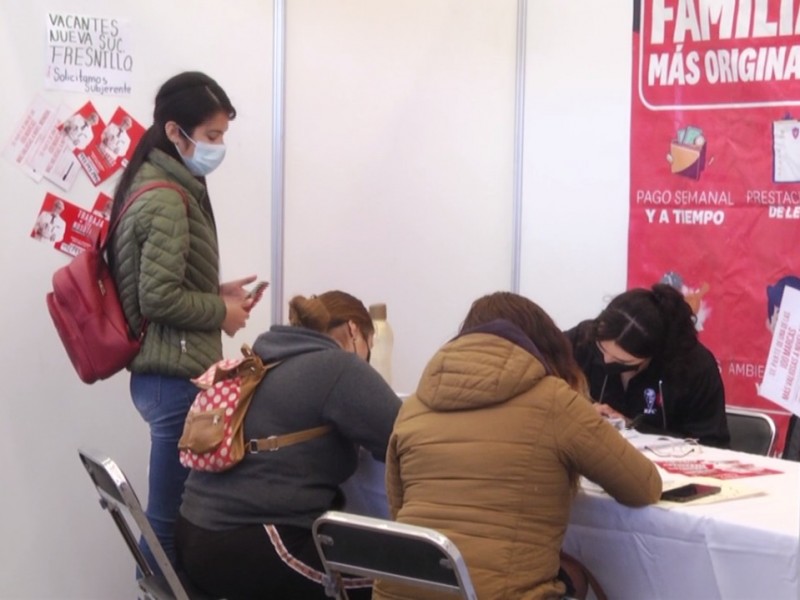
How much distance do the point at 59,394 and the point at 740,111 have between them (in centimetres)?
220

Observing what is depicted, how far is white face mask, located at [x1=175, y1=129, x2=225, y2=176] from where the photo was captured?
2.68 meters

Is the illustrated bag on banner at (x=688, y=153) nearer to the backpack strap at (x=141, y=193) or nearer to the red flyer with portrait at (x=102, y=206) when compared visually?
the backpack strap at (x=141, y=193)

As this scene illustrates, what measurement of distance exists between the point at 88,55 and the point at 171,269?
938 millimetres

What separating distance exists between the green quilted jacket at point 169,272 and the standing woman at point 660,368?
3.32ft

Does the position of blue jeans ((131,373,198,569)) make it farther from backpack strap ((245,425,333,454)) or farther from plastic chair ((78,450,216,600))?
backpack strap ((245,425,333,454))

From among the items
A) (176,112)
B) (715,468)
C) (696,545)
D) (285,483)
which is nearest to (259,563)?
(285,483)

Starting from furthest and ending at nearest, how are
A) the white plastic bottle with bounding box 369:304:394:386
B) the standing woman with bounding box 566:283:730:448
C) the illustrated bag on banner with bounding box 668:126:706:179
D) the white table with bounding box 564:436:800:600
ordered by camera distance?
the illustrated bag on banner with bounding box 668:126:706:179 < the white plastic bottle with bounding box 369:304:394:386 < the standing woman with bounding box 566:283:730:448 < the white table with bounding box 564:436:800:600

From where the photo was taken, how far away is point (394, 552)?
1.74 metres

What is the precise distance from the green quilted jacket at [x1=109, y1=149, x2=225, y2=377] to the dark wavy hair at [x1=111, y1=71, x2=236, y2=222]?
0.10ft

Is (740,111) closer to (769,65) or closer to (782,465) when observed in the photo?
(769,65)

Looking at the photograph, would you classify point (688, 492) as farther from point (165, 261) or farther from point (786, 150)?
point (786, 150)


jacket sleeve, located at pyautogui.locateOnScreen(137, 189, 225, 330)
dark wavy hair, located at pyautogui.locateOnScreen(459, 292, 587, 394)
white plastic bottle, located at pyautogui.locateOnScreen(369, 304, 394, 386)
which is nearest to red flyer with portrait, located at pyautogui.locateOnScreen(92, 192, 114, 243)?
jacket sleeve, located at pyautogui.locateOnScreen(137, 189, 225, 330)

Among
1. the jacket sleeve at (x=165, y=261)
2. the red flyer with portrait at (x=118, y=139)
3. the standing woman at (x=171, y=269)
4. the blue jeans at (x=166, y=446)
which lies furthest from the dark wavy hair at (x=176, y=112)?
A: the red flyer with portrait at (x=118, y=139)

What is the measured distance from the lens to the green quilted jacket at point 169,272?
2541 millimetres
